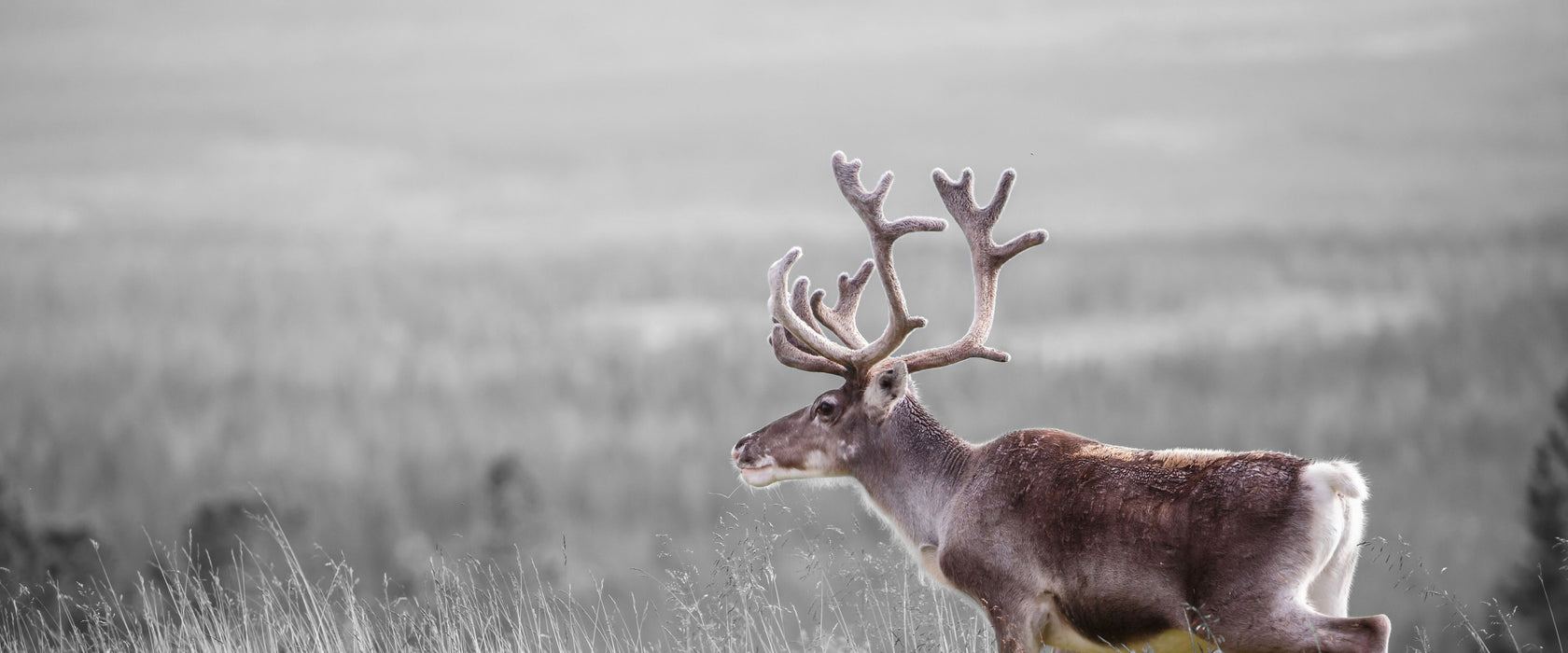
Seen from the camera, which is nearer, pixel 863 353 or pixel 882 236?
pixel 863 353

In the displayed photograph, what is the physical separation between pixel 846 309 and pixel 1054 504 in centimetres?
247

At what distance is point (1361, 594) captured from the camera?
9488 cm

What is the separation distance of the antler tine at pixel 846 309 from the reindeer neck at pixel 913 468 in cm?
76

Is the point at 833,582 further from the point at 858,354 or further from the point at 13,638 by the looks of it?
the point at 13,638

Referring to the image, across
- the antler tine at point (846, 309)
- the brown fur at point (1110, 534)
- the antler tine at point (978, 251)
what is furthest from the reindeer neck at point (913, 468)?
the antler tine at point (846, 309)

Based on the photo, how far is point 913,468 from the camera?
7.21 m

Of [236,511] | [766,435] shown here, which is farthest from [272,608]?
[236,511]

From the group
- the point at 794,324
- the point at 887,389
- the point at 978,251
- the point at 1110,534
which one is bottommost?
the point at 1110,534

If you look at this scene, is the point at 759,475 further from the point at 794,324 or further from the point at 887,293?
the point at 887,293

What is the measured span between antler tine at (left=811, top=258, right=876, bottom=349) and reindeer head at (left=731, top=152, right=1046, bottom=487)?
0.05 feet

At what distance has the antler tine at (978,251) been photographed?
7473 millimetres

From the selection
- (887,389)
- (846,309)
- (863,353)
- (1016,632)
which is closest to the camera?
(1016,632)

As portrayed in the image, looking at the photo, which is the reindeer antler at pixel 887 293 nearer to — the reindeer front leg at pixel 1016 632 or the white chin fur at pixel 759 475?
the white chin fur at pixel 759 475

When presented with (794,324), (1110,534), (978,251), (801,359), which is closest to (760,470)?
(801,359)
